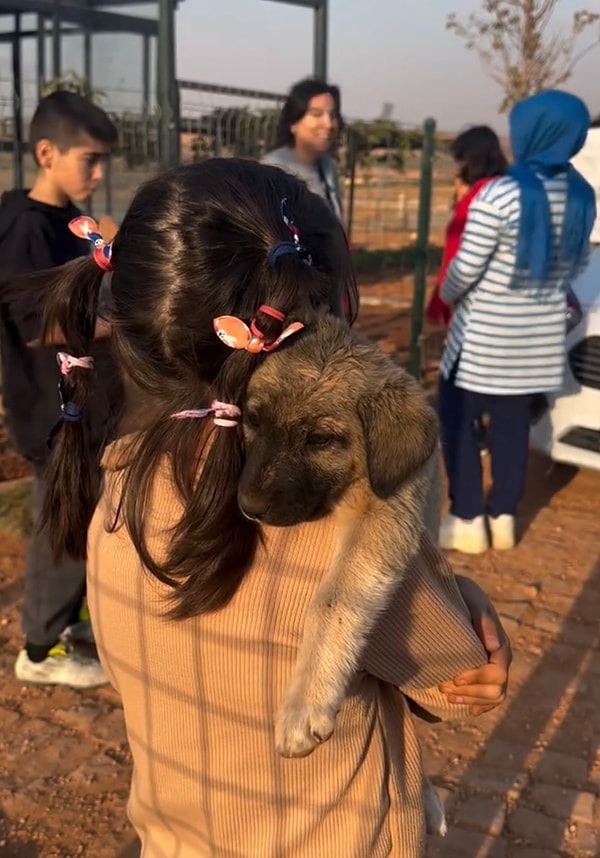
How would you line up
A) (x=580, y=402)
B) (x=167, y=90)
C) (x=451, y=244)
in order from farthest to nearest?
(x=167, y=90) < (x=451, y=244) < (x=580, y=402)

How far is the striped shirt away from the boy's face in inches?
78.8

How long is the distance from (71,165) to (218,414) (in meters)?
2.91

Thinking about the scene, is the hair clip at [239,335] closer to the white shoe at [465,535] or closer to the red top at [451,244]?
the white shoe at [465,535]

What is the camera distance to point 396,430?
1783 mm

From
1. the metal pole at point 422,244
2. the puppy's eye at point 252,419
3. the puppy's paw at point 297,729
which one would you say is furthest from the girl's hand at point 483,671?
the metal pole at point 422,244

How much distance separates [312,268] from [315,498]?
44 cm

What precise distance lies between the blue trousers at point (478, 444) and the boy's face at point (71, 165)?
239cm

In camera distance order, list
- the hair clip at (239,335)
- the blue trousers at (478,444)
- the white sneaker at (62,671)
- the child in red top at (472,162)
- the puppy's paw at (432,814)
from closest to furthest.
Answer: the hair clip at (239,335) < the puppy's paw at (432,814) < the white sneaker at (62,671) < the blue trousers at (478,444) < the child in red top at (472,162)

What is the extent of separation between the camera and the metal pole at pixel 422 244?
8.74 m

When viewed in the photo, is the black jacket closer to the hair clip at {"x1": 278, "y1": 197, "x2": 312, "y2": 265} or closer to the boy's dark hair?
the boy's dark hair

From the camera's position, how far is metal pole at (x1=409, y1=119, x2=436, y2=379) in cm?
874

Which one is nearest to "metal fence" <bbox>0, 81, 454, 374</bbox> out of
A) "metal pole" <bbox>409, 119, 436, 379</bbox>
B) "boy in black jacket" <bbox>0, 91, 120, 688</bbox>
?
"metal pole" <bbox>409, 119, 436, 379</bbox>

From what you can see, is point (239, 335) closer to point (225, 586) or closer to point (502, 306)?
point (225, 586)

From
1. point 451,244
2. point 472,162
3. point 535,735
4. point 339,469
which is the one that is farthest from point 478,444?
point 339,469
